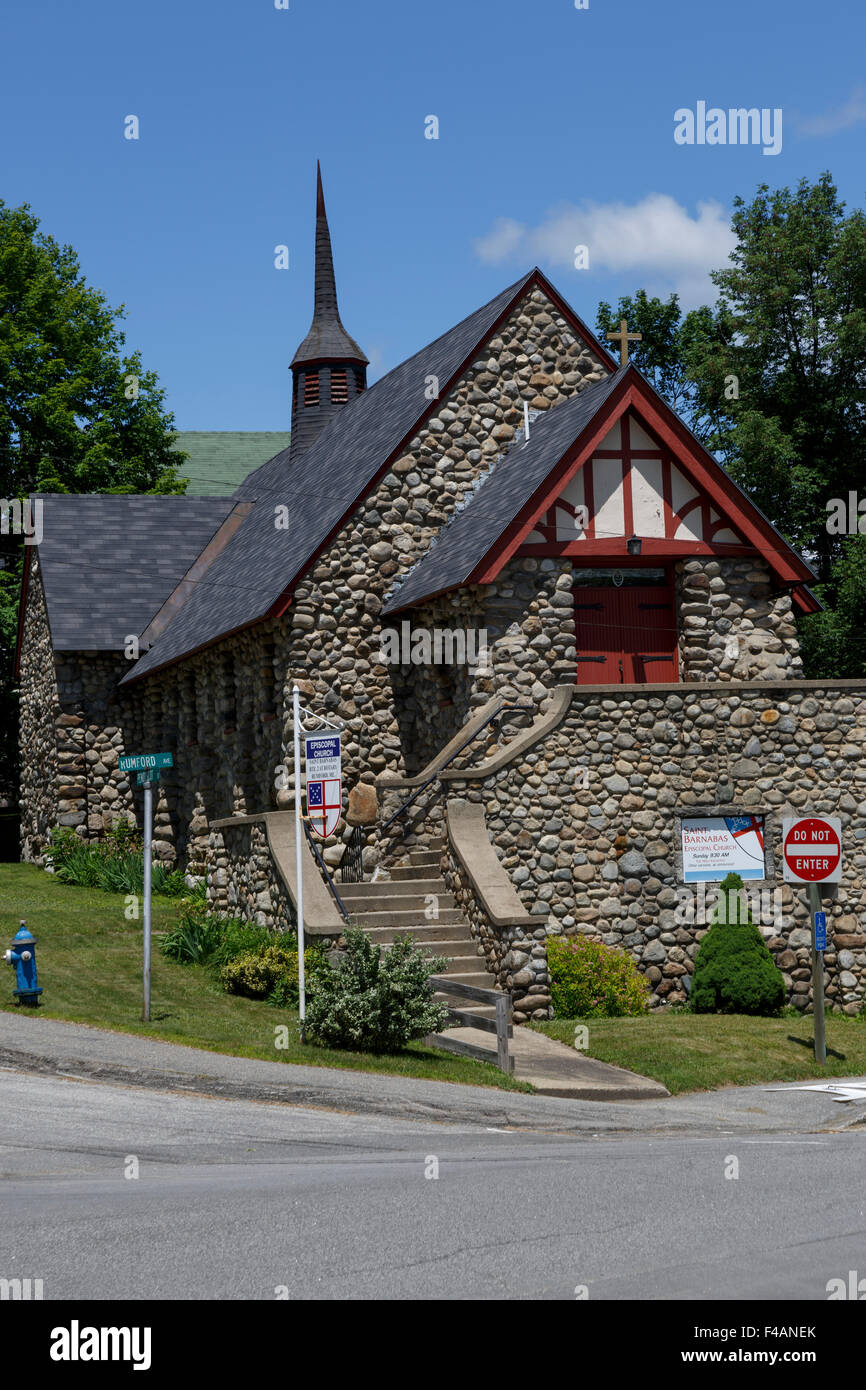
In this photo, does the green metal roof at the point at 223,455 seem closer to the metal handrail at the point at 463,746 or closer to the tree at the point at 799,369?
the tree at the point at 799,369

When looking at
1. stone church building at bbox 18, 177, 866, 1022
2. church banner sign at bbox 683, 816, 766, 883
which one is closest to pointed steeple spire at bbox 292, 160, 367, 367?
stone church building at bbox 18, 177, 866, 1022

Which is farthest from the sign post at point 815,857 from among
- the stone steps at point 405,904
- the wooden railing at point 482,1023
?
the stone steps at point 405,904

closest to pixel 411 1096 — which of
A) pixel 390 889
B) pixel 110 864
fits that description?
pixel 390 889

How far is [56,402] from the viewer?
132 feet

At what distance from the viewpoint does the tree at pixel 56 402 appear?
4034 cm

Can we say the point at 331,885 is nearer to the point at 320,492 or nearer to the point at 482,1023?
the point at 482,1023

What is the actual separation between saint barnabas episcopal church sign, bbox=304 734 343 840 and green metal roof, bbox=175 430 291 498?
36.6 meters

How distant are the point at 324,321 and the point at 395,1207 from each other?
30723mm

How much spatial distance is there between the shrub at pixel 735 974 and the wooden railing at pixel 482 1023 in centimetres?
404

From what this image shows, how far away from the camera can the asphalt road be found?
7262mm

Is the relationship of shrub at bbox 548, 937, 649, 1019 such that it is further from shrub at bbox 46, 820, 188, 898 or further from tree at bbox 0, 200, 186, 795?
tree at bbox 0, 200, 186, 795

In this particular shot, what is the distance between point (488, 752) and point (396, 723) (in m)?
3.69
